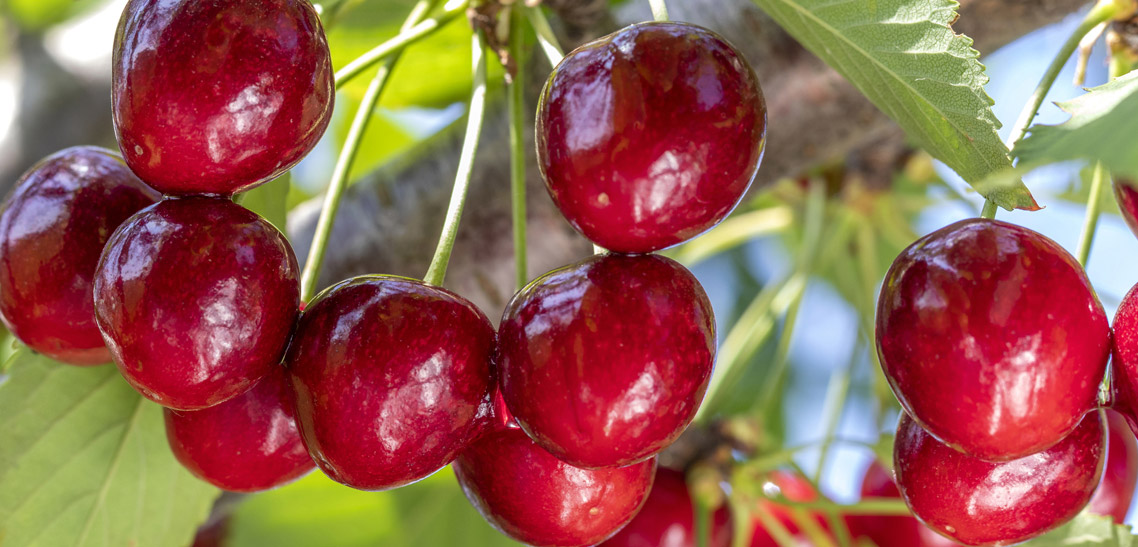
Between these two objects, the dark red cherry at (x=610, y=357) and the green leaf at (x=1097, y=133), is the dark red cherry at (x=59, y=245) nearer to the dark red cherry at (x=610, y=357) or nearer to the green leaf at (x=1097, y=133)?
the dark red cherry at (x=610, y=357)

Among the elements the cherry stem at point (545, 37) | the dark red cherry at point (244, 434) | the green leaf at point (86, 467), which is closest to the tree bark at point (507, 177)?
the cherry stem at point (545, 37)

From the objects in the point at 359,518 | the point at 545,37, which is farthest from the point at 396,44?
the point at 359,518

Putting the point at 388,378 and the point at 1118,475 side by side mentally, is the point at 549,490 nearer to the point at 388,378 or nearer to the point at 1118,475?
the point at 388,378

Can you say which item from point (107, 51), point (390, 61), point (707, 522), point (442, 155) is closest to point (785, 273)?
point (707, 522)

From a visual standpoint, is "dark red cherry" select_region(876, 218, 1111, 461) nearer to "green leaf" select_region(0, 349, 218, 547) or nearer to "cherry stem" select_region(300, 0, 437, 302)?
"cherry stem" select_region(300, 0, 437, 302)

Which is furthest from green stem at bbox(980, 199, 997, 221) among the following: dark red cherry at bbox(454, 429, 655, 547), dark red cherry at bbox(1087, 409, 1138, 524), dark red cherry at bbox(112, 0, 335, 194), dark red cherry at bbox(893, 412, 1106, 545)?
dark red cherry at bbox(1087, 409, 1138, 524)

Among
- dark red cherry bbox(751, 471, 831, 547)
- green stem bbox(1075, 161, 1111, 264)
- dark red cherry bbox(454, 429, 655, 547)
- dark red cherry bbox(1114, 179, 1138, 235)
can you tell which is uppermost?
dark red cherry bbox(1114, 179, 1138, 235)

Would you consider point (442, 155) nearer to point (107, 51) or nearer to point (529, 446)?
point (529, 446)
